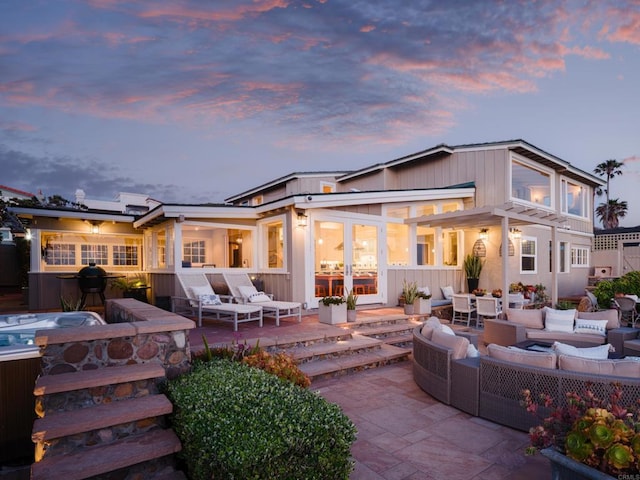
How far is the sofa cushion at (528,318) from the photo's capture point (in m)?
6.98

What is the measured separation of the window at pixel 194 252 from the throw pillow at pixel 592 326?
10807 mm

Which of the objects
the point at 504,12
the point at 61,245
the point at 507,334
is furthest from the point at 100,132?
the point at 507,334

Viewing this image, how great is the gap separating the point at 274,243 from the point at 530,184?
967 cm

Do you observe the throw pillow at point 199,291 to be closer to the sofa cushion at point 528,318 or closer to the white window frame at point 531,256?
the sofa cushion at point 528,318

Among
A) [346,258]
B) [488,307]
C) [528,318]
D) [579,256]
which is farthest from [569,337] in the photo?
[579,256]

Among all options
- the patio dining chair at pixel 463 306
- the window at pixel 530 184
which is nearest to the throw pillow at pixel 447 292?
the patio dining chair at pixel 463 306

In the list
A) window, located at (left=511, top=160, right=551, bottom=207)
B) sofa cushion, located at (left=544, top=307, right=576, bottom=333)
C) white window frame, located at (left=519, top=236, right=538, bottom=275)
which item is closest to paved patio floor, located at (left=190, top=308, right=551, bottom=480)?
sofa cushion, located at (left=544, top=307, right=576, bottom=333)

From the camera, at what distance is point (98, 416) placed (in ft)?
8.79

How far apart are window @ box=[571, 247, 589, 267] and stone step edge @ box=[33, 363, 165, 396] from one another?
18.1m

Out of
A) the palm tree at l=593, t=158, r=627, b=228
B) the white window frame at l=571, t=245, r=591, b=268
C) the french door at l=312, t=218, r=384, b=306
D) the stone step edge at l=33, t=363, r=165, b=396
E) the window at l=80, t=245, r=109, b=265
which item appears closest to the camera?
the stone step edge at l=33, t=363, r=165, b=396

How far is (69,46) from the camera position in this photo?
801 centimetres

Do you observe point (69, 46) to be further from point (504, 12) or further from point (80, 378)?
point (504, 12)

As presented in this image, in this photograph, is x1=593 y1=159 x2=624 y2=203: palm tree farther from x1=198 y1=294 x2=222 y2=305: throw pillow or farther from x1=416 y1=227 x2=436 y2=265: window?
x1=198 y1=294 x2=222 y2=305: throw pillow

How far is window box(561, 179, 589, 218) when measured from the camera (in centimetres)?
1468
